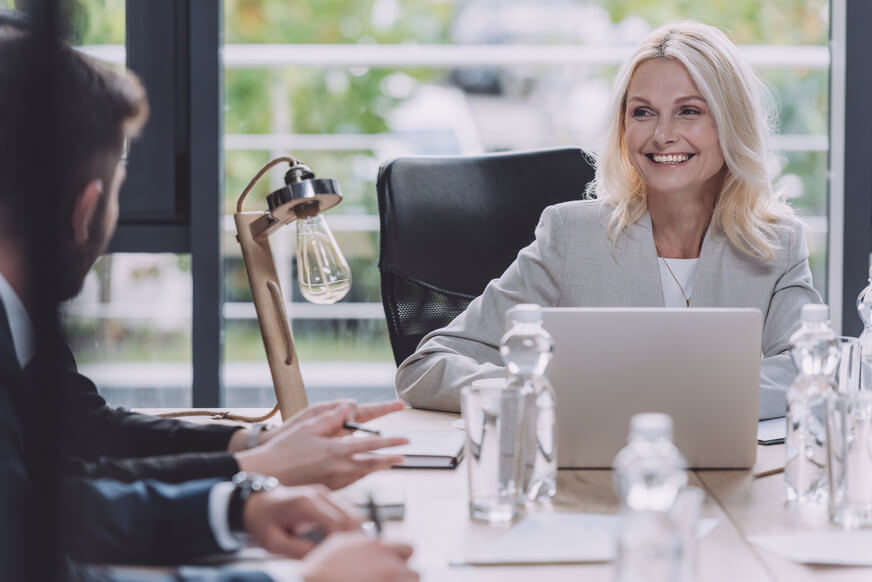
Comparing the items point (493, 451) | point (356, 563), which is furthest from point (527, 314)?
point (356, 563)

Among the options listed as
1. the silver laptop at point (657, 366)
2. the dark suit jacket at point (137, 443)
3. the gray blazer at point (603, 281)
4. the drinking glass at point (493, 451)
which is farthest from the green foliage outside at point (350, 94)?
the drinking glass at point (493, 451)

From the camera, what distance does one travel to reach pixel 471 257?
194 centimetres

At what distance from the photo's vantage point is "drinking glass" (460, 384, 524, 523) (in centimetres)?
93

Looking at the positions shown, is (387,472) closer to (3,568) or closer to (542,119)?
(3,568)

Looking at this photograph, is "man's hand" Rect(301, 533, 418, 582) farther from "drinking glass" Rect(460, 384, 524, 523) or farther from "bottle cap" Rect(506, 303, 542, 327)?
"bottle cap" Rect(506, 303, 542, 327)

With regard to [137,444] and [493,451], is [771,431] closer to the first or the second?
[493,451]

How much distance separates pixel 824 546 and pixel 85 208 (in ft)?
2.20

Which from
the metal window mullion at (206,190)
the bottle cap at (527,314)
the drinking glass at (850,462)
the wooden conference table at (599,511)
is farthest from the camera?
the metal window mullion at (206,190)

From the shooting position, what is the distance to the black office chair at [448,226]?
190 centimetres

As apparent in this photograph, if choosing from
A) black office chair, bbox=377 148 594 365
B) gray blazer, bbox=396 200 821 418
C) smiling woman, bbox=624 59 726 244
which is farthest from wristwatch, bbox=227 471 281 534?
smiling woman, bbox=624 59 726 244

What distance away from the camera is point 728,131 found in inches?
71.3

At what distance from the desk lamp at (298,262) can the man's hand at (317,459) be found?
0.39m

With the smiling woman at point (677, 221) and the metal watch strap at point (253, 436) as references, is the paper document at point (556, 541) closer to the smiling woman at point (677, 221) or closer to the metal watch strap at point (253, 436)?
the metal watch strap at point (253, 436)

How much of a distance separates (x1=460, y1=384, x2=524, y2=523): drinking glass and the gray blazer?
0.61 meters
